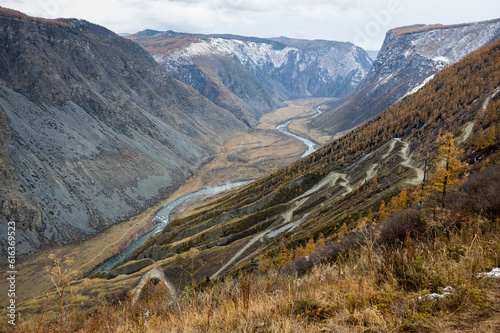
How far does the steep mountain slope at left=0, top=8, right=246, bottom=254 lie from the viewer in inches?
2340

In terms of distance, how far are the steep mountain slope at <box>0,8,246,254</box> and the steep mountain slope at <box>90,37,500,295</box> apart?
23366 millimetres

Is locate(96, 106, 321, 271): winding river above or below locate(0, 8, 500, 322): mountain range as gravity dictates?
below

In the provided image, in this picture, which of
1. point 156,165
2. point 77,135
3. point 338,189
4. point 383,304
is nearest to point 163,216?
point 156,165

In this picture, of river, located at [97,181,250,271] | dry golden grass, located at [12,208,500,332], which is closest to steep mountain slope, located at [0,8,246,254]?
river, located at [97,181,250,271]

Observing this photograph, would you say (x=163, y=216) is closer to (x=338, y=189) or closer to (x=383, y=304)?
(x=338, y=189)

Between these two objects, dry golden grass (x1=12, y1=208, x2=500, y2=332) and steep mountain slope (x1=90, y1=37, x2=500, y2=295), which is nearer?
dry golden grass (x1=12, y1=208, x2=500, y2=332)

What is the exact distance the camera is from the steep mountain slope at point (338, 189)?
38.7m

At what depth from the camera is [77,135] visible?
271 ft

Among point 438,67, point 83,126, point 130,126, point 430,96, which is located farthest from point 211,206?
point 438,67

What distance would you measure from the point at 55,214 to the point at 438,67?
226 meters

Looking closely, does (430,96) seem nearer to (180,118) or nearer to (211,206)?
(211,206)

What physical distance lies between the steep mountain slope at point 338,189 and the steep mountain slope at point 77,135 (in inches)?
920

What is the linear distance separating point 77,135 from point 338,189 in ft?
274

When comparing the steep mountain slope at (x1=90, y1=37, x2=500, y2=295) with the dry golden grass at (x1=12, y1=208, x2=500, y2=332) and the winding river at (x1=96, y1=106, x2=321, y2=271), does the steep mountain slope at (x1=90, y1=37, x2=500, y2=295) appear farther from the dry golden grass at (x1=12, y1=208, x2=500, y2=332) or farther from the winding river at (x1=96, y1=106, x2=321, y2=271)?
the dry golden grass at (x1=12, y1=208, x2=500, y2=332)
